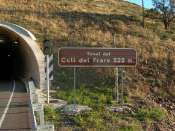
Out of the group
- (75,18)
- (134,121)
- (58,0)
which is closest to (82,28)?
(75,18)

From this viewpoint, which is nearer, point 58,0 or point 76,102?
point 76,102

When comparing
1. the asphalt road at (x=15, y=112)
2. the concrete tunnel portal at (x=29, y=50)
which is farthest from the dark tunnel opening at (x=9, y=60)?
the asphalt road at (x=15, y=112)

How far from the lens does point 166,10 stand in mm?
49188

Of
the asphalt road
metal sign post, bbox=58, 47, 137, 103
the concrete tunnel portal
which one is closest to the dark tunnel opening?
the concrete tunnel portal

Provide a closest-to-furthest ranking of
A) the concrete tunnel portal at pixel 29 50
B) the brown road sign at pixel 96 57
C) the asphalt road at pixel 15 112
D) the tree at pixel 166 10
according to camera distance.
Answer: the asphalt road at pixel 15 112 < the brown road sign at pixel 96 57 < the concrete tunnel portal at pixel 29 50 < the tree at pixel 166 10

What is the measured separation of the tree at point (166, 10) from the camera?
48.6 m

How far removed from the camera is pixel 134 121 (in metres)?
23.8

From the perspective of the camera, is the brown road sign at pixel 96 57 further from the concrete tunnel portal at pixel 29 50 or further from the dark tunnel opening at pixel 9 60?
the dark tunnel opening at pixel 9 60

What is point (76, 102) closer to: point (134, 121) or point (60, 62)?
point (60, 62)

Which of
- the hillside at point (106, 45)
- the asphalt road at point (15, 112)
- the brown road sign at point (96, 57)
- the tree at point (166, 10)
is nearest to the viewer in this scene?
the asphalt road at point (15, 112)

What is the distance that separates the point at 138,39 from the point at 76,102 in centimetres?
1429

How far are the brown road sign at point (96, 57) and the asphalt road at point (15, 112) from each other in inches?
102

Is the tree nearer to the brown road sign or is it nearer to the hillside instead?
the hillside

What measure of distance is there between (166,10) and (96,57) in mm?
23325
